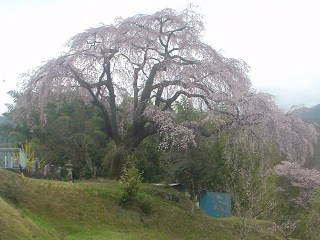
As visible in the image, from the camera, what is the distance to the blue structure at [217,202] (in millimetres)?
24250

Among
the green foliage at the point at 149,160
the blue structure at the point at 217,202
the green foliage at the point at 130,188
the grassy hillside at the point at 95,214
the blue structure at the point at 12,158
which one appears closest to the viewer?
the grassy hillside at the point at 95,214

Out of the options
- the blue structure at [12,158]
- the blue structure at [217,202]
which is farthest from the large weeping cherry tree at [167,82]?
the blue structure at [217,202]

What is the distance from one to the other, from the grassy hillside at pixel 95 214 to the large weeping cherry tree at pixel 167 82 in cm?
268

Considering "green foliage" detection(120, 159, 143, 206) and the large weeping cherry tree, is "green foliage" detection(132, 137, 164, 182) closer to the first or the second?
the large weeping cherry tree

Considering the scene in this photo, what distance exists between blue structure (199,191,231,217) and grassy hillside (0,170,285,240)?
150 inches

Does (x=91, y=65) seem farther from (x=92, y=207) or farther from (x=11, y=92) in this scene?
(x=11, y=92)

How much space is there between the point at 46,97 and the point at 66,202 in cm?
529

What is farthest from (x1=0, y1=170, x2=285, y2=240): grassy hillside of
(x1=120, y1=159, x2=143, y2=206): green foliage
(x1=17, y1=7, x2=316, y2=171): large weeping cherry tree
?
(x1=17, y1=7, x2=316, y2=171): large weeping cherry tree

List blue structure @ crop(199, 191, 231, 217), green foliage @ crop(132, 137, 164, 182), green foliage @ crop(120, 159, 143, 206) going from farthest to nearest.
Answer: blue structure @ crop(199, 191, 231, 217), green foliage @ crop(132, 137, 164, 182), green foliage @ crop(120, 159, 143, 206)

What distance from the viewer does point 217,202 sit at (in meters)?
24.5

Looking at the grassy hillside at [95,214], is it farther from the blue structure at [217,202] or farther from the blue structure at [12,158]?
the blue structure at [217,202]

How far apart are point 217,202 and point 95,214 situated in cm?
986

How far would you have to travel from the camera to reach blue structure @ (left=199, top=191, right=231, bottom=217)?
24250 mm

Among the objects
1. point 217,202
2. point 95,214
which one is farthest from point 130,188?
point 217,202
